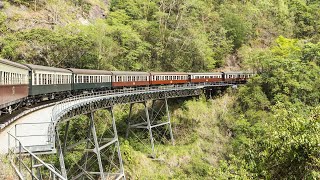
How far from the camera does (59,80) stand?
26.7 meters

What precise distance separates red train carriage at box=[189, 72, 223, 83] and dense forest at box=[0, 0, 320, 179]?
3182 millimetres

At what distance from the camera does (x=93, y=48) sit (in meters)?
44.0

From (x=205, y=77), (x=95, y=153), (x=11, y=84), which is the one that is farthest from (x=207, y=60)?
(x=11, y=84)

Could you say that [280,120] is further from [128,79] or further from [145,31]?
[145,31]

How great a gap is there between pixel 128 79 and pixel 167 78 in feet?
21.3

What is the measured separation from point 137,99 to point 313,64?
66.4 feet

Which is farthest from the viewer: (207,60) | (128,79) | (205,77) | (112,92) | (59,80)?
(207,60)

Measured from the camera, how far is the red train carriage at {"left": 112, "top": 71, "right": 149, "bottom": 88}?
34541mm

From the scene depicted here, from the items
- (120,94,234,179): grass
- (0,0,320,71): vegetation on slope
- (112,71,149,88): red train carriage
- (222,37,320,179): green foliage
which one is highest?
(0,0,320,71): vegetation on slope

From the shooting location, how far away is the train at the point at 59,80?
1802 centimetres

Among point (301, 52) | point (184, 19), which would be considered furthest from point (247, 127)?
point (184, 19)

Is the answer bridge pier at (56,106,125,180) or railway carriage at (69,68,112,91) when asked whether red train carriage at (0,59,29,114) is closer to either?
bridge pier at (56,106,125,180)

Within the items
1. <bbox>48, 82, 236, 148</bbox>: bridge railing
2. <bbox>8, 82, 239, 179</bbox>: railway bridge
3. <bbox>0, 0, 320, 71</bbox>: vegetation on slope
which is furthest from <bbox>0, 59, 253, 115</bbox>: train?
<bbox>0, 0, 320, 71</bbox>: vegetation on slope

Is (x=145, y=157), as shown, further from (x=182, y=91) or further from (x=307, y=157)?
(x=307, y=157)
